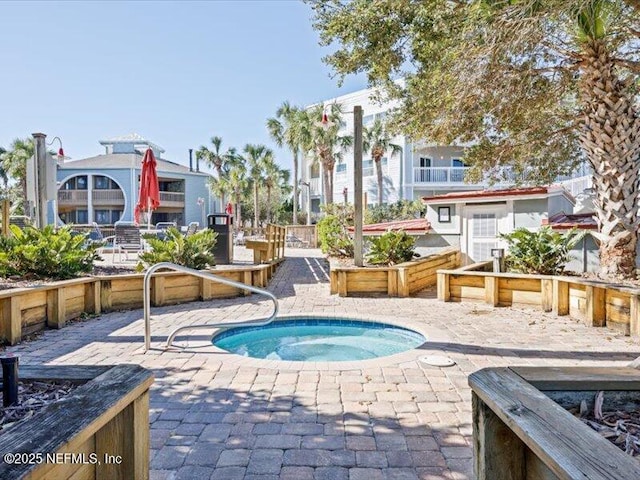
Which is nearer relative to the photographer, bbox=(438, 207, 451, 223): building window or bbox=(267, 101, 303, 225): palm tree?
bbox=(438, 207, 451, 223): building window


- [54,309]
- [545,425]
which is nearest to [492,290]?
[545,425]

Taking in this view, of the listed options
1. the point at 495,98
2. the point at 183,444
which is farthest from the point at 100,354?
the point at 495,98

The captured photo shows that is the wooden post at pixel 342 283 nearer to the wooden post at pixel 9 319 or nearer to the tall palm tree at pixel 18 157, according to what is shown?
the wooden post at pixel 9 319

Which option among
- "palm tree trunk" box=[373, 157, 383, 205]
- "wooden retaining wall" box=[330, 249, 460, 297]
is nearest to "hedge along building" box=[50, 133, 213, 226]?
"palm tree trunk" box=[373, 157, 383, 205]

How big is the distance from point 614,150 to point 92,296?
8014mm

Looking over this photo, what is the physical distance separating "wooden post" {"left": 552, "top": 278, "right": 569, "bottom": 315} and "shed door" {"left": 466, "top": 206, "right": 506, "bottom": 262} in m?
4.41

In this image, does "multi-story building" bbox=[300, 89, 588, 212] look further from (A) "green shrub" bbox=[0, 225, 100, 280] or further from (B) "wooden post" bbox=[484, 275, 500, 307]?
(A) "green shrub" bbox=[0, 225, 100, 280]

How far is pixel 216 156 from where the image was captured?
3500 cm

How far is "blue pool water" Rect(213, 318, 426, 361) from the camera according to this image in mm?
5480

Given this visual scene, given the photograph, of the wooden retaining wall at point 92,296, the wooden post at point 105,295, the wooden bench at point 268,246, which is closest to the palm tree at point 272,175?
the wooden bench at point 268,246

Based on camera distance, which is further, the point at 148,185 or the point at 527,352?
the point at 148,185

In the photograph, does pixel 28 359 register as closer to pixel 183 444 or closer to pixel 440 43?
pixel 183 444

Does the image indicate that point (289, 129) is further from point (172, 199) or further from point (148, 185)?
point (148, 185)

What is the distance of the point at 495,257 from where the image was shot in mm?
7414
